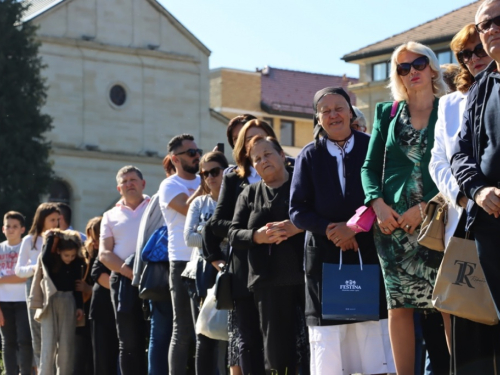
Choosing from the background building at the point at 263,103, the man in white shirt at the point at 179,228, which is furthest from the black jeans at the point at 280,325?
the background building at the point at 263,103

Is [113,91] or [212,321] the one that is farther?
[113,91]

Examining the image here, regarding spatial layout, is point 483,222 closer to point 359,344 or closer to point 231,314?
point 359,344

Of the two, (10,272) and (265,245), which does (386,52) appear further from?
(265,245)

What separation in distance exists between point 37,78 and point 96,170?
317 inches

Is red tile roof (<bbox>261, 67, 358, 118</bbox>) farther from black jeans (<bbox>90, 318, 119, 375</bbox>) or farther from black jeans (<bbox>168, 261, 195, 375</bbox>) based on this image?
black jeans (<bbox>168, 261, 195, 375</bbox>)

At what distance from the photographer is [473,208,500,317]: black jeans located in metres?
5.96

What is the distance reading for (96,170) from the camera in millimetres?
60969

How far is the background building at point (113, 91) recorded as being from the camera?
196 ft

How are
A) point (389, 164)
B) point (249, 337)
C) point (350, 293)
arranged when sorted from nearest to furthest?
point (389, 164) → point (350, 293) → point (249, 337)

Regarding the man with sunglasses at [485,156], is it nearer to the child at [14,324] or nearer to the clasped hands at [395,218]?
the clasped hands at [395,218]

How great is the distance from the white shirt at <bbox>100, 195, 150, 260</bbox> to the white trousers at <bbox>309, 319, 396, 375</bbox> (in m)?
4.72

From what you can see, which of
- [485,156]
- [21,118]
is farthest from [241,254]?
[21,118]

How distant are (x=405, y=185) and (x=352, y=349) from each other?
1219 mm

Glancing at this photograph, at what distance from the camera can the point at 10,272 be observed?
16062 millimetres
